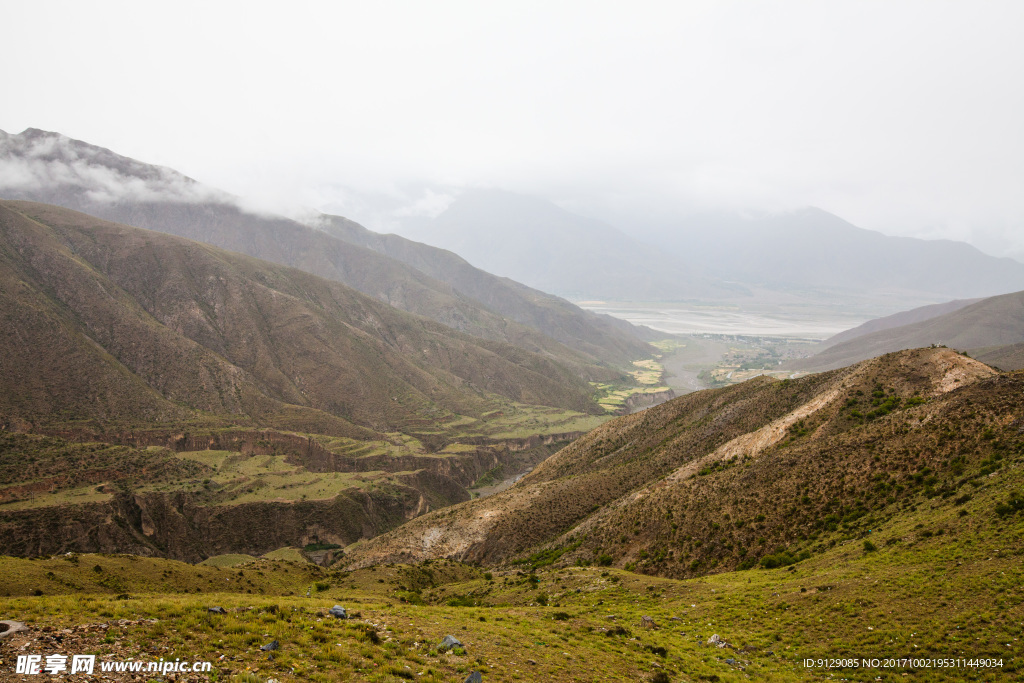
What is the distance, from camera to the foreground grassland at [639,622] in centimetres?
1512

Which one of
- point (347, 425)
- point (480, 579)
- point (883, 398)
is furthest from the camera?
point (347, 425)

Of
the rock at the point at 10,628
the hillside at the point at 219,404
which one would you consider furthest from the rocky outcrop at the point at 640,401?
the rock at the point at 10,628

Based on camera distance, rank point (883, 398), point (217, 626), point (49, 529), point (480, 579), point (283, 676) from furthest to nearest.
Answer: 1. point (49, 529)
2. point (883, 398)
3. point (480, 579)
4. point (217, 626)
5. point (283, 676)

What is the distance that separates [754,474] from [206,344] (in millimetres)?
134642

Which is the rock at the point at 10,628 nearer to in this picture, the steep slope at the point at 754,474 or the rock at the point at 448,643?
the rock at the point at 448,643

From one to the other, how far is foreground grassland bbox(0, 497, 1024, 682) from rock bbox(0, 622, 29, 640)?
329mm

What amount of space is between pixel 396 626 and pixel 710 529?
2496 cm

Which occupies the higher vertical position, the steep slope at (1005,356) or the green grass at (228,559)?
the steep slope at (1005,356)

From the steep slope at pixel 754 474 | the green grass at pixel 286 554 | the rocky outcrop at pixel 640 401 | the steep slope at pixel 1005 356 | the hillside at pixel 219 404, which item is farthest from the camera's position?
the rocky outcrop at pixel 640 401

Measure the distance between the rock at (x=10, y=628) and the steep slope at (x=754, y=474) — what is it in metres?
33.1

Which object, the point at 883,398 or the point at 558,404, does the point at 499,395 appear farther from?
the point at 883,398

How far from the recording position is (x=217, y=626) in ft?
55.0

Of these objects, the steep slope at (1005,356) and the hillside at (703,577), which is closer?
the hillside at (703,577)

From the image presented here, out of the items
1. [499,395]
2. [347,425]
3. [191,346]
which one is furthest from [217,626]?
[499,395]
